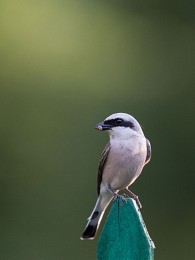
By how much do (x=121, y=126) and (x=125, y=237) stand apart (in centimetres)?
143

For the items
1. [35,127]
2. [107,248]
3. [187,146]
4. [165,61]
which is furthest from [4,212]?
[107,248]

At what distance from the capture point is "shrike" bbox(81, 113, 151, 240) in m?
4.01

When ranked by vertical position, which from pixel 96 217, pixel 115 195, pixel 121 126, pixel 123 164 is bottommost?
pixel 96 217

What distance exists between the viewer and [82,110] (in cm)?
798

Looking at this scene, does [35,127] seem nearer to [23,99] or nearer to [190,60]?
[23,99]

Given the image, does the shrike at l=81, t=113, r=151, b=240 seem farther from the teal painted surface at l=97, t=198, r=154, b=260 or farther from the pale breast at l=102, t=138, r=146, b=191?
the teal painted surface at l=97, t=198, r=154, b=260

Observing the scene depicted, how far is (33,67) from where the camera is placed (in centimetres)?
852

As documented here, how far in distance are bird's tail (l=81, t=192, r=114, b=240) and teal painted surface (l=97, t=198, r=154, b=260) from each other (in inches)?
32.7

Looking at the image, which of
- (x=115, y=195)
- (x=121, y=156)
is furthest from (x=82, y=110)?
(x=115, y=195)

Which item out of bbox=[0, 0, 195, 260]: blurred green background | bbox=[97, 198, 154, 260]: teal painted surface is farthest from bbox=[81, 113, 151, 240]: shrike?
bbox=[0, 0, 195, 260]: blurred green background

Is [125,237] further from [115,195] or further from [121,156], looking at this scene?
[121,156]

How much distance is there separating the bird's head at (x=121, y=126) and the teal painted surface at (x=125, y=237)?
1339mm

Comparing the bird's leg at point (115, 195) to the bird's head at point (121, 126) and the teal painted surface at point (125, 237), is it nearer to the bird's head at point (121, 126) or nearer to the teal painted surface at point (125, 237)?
the teal painted surface at point (125, 237)

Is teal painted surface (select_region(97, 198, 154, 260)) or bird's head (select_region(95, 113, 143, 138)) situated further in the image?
bird's head (select_region(95, 113, 143, 138))
